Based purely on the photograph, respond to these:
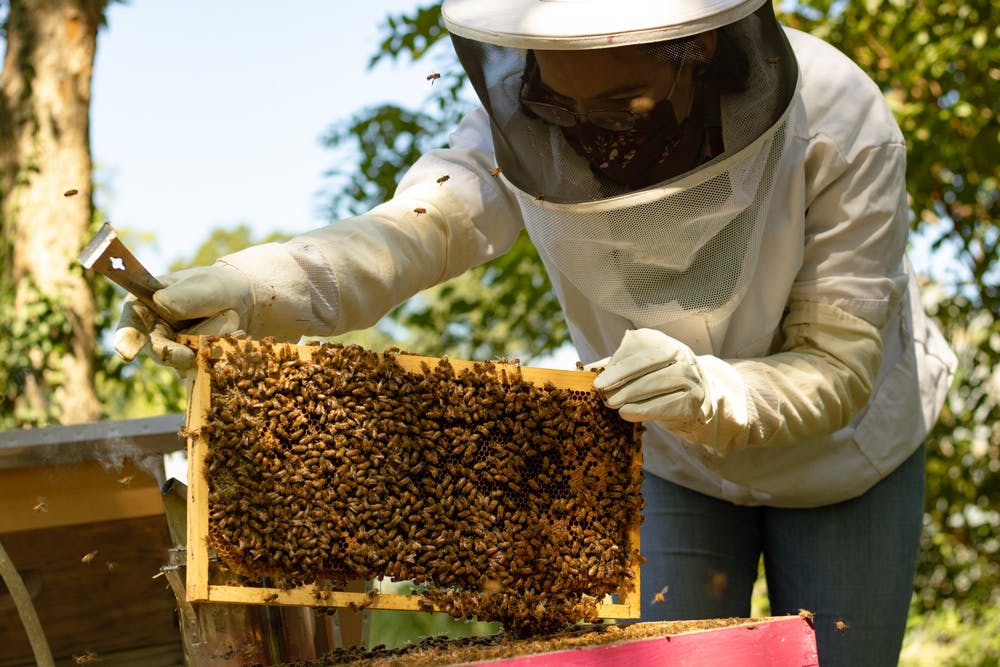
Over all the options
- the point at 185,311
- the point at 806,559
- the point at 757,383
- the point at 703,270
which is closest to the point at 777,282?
the point at 703,270

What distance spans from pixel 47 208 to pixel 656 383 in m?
5.34

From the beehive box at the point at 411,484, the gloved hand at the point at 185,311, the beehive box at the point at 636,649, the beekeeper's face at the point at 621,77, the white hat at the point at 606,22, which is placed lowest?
the beehive box at the point at 636,649

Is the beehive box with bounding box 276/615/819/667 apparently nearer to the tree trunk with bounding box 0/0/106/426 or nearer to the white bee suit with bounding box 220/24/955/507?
the white bee suit with bounding box 220/24/955/507

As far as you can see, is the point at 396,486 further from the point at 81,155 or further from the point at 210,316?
the point at 81,155

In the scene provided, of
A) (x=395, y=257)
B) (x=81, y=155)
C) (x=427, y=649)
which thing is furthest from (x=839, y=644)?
(x=81, y=155)

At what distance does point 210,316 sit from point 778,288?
1542 mm

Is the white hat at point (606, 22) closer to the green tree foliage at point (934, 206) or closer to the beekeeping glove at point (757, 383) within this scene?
the beekeeping glove at point (757, 383)

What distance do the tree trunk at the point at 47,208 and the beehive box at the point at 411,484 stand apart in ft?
14.8

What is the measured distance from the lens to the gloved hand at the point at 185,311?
2.27 m

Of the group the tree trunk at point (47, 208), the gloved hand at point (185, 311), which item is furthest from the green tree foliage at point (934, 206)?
the gloved hand at point (185, 311)

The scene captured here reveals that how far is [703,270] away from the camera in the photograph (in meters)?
2.81

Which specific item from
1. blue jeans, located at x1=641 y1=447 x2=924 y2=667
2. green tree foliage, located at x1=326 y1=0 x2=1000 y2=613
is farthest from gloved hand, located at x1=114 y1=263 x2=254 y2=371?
green tree foliage, located at x1=326 y1=0 x2=1000 y2=613

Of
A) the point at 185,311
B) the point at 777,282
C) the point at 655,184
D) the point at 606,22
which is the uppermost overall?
the point at 606,22

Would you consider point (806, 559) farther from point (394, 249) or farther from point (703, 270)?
point (394, 249)
